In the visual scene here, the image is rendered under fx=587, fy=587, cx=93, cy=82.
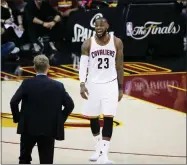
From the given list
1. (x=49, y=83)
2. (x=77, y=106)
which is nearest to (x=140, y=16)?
(x=77, y=106)

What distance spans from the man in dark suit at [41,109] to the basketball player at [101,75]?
4.37ft

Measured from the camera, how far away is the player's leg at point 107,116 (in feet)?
21.8

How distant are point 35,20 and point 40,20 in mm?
136

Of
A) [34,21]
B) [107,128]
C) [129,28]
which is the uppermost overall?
[34,21]

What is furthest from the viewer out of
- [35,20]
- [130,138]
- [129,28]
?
[35,20]

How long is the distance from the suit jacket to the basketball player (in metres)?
1.38

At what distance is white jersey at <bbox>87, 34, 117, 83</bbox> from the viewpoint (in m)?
6.81

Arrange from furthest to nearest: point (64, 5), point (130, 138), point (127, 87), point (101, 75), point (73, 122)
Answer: point (64, 5)
point (127, 87)
point (73, 122)
point (130, 138)
point (101, 75)

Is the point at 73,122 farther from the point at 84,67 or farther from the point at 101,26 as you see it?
the point at 101,26

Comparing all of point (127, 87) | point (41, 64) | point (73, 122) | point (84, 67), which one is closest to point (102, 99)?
point (84, 67)

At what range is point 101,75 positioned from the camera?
6.81 meters

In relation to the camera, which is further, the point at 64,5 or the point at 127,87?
the point at 64,5

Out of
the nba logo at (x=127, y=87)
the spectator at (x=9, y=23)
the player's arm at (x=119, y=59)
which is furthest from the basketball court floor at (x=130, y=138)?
the spectator at (x=9, y=23)

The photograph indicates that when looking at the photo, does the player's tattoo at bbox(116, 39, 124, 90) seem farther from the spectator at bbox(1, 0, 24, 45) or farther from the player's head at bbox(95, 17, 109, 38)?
the spectator at bbox(1, 0, 24, 45)
